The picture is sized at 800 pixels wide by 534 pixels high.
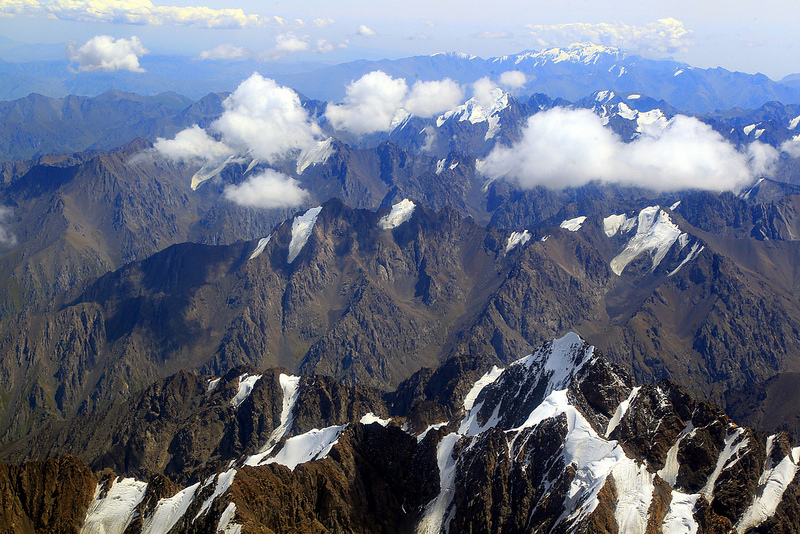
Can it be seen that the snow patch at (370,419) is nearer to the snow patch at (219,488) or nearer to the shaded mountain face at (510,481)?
the shaded mountain face at (510,481)

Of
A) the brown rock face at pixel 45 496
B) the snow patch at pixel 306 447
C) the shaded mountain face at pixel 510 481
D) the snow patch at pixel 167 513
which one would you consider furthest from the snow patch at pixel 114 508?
the snow patch at pixel 306 447

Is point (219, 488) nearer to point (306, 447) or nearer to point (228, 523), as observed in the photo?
point (228, 523)

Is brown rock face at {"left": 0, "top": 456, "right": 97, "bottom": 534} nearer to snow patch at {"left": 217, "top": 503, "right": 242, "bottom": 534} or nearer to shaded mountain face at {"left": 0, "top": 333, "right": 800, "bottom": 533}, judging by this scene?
shaded mountain face at {"left": 0, "top": 333, "right": 800, "bottom": 533}

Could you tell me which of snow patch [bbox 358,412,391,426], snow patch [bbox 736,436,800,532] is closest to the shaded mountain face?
snow patch [bbox 736,436,800,532]

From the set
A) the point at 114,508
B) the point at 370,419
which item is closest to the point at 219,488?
the point at 114,508

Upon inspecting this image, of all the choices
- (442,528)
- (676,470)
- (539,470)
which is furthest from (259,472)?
(676,470)
